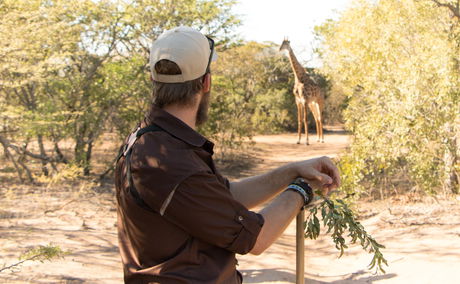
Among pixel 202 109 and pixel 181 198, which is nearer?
pixel 181 198

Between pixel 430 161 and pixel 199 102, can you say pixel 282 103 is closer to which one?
pixel 430 161

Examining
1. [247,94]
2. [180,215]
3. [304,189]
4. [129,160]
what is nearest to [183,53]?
[129,160]

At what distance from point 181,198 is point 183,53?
48 centimetres

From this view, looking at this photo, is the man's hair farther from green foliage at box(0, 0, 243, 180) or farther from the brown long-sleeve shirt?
green foliage at box(0, 0, 243, 180)

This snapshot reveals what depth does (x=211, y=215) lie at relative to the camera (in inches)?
55.4

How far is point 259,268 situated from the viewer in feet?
18.6

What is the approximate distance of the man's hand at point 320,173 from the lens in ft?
6.14

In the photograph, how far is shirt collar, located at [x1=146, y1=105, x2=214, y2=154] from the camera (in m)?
1.51

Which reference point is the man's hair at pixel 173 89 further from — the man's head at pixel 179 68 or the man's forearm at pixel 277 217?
the man's forearm at pixel 277 217

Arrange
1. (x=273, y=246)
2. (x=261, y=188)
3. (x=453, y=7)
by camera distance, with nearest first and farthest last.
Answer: (x=261, y=188), (x=453, y=7), (x=273, y=246)

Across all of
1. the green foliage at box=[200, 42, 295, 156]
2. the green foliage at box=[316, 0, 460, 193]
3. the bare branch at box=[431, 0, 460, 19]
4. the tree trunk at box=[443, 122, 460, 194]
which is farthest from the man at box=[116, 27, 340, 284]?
the green foliage at box=[200, 42, 295, 156]

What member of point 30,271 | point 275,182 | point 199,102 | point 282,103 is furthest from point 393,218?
point 282,103

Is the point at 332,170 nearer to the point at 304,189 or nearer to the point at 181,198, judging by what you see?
the point at 304,189

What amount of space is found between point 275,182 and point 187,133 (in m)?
0.60
